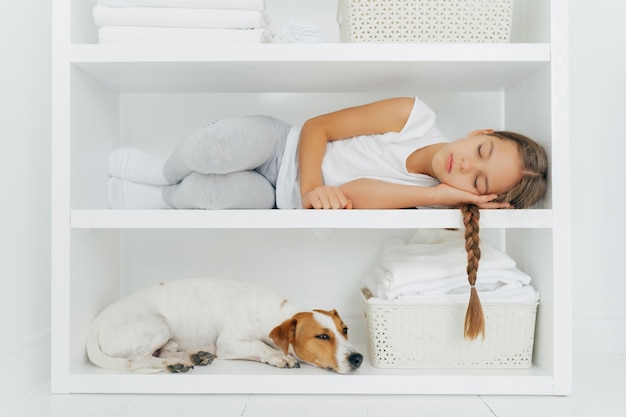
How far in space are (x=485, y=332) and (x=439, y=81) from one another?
24.3 inches

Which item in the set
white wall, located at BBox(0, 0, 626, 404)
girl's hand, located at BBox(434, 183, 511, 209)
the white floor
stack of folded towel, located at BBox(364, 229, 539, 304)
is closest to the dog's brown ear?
the white floor

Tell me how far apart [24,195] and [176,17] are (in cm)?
54

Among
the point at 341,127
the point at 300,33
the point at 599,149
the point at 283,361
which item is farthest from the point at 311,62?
the point at 599,149

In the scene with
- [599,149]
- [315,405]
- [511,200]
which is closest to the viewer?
[315,405]

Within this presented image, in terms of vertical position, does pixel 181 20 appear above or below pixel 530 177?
above

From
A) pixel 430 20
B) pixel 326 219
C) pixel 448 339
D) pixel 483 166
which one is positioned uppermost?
pixel 430 20

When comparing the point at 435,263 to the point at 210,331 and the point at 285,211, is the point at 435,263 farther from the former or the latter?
the point at 210,331

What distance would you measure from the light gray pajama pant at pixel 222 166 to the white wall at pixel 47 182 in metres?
0.32

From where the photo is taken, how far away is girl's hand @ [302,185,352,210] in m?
1.28

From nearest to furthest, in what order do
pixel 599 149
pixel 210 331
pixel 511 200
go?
pixel 511 200, pixel 210 331, pixel 599 149

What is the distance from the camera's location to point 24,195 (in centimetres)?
138

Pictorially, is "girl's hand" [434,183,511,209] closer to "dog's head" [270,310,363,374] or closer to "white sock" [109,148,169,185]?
"dog's head" [270,310,363,374]

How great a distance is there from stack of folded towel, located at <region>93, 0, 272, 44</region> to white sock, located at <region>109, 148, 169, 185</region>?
0.97 ft

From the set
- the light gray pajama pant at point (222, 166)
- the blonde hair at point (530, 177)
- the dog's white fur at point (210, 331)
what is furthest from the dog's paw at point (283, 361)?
the blonde hair at point (530, 177)
